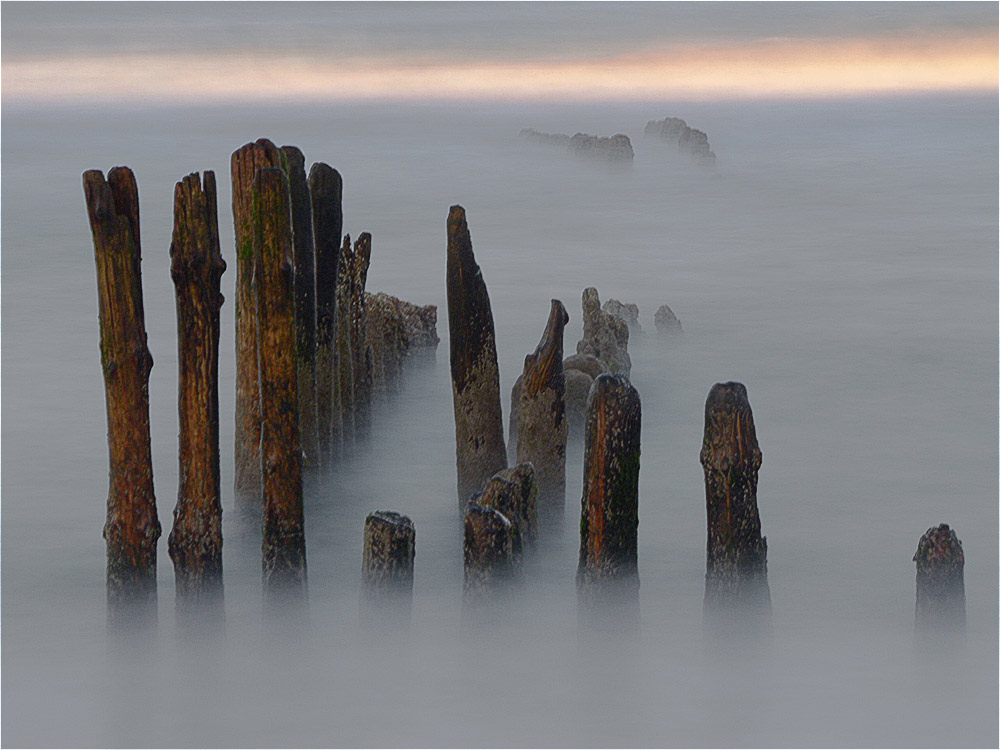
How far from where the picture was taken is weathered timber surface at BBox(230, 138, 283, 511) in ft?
23.3

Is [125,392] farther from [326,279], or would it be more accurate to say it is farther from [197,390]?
[326,279]

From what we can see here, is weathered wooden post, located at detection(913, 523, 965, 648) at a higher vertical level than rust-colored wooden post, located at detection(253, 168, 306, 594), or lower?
lower

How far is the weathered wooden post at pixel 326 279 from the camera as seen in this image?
807 centimetres

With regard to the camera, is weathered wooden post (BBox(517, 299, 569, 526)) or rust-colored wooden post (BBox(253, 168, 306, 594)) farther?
weathered wooden post (BBox(517, 299, 569, 526))

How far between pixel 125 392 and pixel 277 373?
2.42 ft

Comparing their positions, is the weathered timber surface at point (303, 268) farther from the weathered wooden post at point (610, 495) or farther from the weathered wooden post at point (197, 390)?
the weathered wooden post at point (610, 495)

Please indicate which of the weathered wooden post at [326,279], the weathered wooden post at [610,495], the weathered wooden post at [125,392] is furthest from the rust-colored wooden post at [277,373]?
the weathered wooden post at [610,495]

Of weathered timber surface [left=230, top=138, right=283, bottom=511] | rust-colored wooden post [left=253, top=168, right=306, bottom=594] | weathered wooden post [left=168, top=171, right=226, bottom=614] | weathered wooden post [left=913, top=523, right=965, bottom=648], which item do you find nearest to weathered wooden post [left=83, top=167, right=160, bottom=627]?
weathered wooden post [left=168, top=171, right=226, bottom=614]

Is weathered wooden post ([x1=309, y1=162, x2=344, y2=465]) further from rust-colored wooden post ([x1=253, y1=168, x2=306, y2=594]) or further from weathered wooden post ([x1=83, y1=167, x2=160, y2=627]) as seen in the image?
weathered wooden post ([x1=83, y1=167, x2=160, y2=627])

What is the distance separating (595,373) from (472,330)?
8.67ft

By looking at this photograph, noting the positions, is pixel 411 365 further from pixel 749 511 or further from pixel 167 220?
pixel 167 220

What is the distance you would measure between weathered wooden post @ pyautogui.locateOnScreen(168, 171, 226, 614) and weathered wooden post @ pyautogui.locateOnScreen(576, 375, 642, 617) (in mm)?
1852

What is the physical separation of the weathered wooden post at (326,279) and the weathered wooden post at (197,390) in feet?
5.36

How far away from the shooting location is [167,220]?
28203 mm
